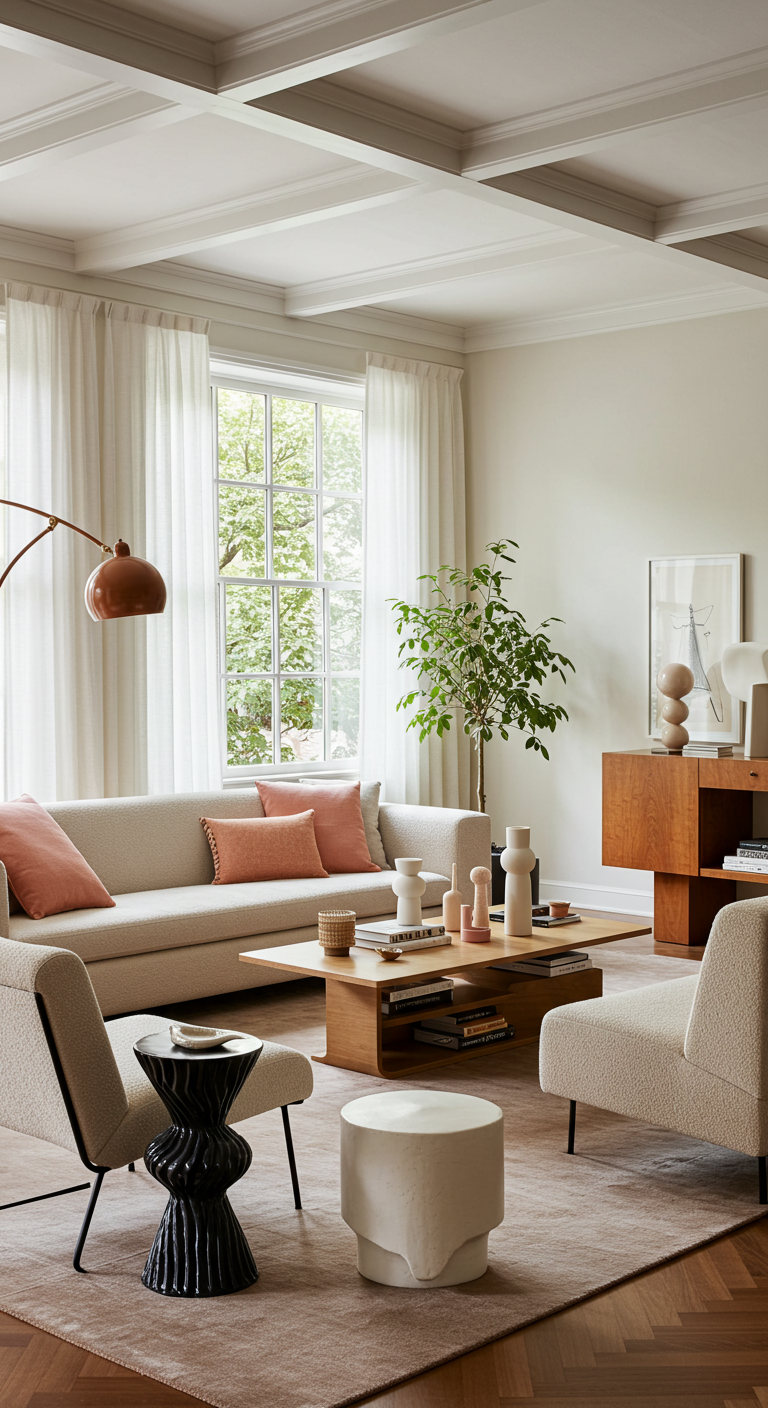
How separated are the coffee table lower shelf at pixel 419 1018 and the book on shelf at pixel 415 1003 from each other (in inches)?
0.9

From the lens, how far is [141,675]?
6.27m

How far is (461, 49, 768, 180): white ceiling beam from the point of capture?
4.07m

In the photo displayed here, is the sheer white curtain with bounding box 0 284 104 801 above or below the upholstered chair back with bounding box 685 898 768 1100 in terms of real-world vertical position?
above

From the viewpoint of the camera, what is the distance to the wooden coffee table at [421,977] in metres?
4.40

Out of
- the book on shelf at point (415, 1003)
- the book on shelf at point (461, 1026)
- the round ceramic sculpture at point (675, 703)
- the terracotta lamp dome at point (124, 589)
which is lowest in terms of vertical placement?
the book on shelf at point (461, 1026)

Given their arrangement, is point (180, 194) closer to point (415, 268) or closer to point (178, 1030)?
point (415, 268)

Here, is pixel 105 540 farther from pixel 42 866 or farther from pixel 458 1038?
pixel 458 1038

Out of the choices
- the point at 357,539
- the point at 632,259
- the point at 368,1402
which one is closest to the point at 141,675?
the point at 357,539

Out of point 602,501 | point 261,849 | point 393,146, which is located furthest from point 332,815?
point 393,146

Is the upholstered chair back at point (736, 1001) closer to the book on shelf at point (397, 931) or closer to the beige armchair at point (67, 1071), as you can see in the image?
the beige armchair at point (67, 1071)

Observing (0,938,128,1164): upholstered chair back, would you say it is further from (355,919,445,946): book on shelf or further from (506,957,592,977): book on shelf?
(506,957,592,977): book on shelf

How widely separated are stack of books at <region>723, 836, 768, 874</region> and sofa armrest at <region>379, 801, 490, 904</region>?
114 centimetres

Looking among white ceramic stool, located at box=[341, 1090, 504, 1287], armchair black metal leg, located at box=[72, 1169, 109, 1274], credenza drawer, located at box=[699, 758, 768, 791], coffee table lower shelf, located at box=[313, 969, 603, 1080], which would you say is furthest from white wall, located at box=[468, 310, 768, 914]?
armchair black metal leg, located at box=[72, 1169, 109, 1274]

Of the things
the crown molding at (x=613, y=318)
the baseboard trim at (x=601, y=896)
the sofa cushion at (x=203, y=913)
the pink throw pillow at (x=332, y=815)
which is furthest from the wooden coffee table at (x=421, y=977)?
the crown molding at (x=613, y=318)
